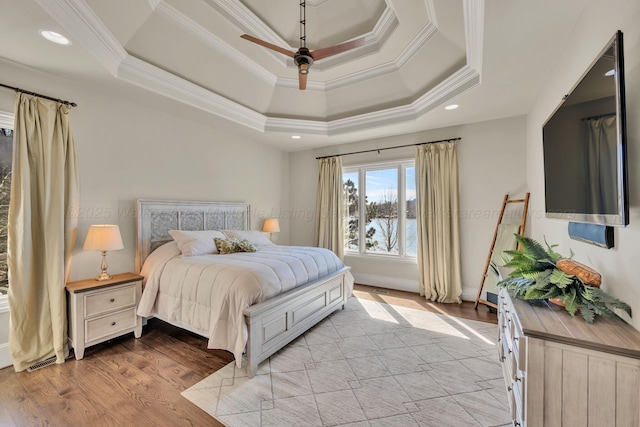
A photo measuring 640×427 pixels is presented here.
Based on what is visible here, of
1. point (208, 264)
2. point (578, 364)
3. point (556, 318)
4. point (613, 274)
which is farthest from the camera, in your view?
point (208, 264)

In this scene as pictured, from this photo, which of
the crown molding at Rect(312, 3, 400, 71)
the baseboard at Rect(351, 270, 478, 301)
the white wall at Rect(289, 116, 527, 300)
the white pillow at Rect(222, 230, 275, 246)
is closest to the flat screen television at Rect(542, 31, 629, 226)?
the crown molding at Rect(312, 3, 400, 71)

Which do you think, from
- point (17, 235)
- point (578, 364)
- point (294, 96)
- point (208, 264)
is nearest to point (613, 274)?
point (578, 364)

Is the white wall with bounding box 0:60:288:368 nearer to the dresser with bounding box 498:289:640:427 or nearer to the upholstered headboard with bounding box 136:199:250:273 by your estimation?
the upholstered headboard with bounding box 136:199:250:273

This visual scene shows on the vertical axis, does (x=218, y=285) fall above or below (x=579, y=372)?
above

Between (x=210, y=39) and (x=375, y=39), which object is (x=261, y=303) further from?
(x=375, y=39)

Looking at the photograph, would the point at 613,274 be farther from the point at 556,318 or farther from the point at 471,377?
the point at 471,377

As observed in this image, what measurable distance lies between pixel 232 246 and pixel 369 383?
2.16 meters

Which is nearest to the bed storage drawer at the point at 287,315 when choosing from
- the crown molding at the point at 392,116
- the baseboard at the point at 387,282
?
the baseboard at the point at 387,282

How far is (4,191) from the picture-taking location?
244cm

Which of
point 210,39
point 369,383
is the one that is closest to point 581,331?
point 369,383

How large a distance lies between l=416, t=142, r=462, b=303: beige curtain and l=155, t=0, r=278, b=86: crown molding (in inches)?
104

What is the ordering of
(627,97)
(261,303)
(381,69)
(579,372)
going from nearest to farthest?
(579,372) < (627,97) < (261,303) < (381,69)

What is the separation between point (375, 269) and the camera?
16.0ft

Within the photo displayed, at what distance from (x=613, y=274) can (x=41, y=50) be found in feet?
14.1
